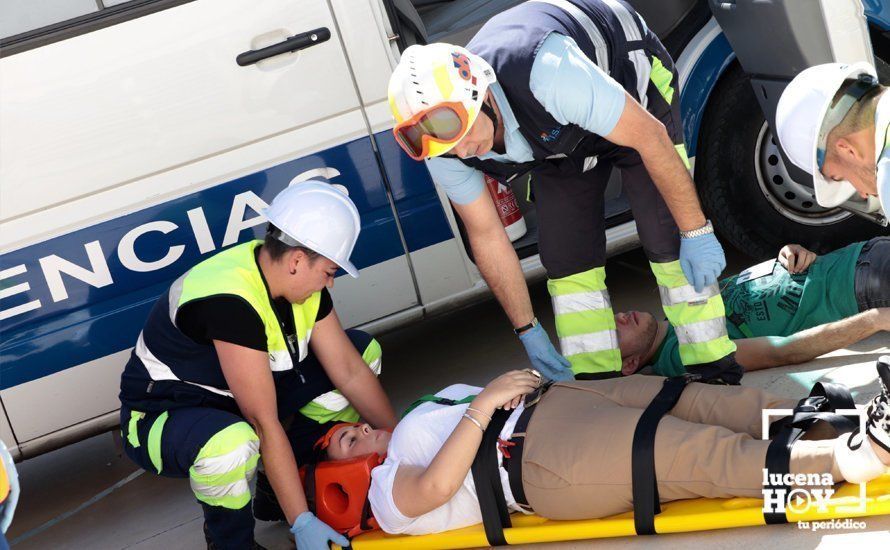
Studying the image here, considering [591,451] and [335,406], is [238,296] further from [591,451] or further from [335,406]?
[591,451]

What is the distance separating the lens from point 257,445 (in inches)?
111

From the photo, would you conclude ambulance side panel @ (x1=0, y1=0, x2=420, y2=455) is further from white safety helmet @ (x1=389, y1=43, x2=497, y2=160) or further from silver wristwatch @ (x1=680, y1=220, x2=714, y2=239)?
silver wristwatch @ (x1=680, y1=220, x2=714, y2=239)

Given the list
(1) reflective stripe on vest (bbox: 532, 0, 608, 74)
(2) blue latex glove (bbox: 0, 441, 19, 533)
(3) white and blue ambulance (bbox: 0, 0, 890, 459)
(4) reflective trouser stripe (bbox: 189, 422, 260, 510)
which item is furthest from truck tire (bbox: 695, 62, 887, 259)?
(2) blue latex glove (bbox: 0, 441, 19, 533)

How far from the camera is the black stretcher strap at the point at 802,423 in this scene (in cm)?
225

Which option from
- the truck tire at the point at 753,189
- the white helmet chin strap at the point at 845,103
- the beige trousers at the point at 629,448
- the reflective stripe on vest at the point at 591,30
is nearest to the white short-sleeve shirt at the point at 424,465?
the beige trousers at the point at 629,448

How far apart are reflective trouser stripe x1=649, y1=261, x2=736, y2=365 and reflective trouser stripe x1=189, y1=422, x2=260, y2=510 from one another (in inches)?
50.0

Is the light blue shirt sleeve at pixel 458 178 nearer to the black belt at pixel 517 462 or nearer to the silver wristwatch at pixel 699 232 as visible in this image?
the silver wristwatch at pixel 699 232

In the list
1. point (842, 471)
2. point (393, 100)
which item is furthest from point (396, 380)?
point (842, 471)

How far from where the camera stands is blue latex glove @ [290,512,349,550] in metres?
2.74

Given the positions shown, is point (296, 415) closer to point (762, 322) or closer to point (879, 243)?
point (762, 322)

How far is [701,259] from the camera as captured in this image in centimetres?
275

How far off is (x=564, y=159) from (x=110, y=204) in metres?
1.48

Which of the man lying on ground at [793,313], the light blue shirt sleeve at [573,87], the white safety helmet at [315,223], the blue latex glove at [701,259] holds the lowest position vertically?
the man lying on ground at [793,313]

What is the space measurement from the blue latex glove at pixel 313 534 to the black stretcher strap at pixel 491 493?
17.4 inches
